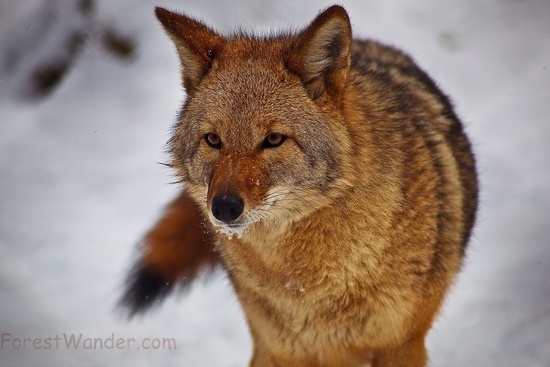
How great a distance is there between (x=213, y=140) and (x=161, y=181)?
2877 millimetres

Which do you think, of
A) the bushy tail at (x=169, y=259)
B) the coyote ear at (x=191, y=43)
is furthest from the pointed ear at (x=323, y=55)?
the bushy tail at (x=169, y=259)

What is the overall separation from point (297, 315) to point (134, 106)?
12.7 ft

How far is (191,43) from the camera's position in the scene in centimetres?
326

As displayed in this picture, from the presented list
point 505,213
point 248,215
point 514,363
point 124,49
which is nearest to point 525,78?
point 505,213

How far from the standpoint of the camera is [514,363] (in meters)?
3.97

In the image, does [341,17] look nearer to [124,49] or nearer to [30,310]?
[30,310]

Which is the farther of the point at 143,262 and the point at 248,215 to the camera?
the point at 143,262

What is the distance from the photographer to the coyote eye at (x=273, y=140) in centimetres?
296

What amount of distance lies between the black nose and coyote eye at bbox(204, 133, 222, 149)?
353 mm

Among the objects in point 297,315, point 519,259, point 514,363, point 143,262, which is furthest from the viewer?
point 519,259
